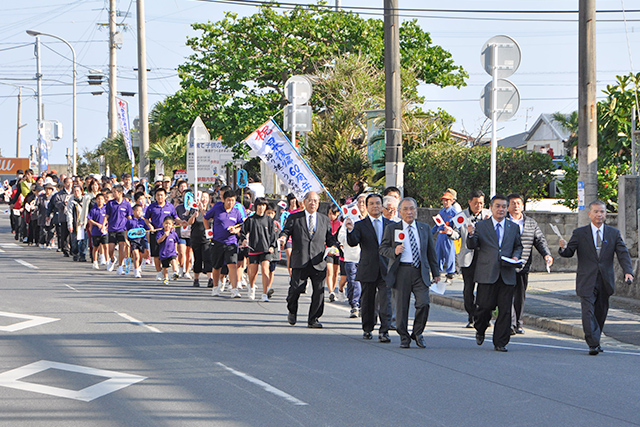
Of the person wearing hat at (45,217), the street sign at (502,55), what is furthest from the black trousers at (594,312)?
the person wearing hat at (45,217)

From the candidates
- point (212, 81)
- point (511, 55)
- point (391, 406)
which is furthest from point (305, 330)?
point (212, 81)

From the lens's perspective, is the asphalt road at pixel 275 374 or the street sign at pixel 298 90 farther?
the street sign at pixel 298 90

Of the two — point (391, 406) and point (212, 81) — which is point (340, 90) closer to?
point (212, 81)

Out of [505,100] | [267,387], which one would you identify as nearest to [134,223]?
[505,100]

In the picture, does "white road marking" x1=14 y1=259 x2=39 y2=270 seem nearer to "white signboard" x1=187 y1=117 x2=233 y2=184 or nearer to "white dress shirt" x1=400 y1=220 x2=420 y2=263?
"white signboard" x1=187 y1=117 x2=233 y2=184

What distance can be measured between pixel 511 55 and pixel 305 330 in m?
5.65

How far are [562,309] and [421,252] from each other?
13.2 feet

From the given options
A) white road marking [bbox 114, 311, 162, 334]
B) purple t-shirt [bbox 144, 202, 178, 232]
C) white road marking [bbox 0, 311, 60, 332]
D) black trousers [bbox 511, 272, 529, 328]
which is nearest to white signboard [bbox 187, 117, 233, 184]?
purple t-shirt [bbox 144, 202, 178, 232]

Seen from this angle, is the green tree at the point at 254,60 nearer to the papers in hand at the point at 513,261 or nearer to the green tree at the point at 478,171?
the green tree at the point at 478,171

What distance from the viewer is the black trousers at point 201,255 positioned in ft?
52.1

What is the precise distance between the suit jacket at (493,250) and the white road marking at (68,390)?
4.12 meters

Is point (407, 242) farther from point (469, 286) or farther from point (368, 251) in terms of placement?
point (469, 286)

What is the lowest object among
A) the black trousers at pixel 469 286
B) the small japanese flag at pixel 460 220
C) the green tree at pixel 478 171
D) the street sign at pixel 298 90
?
the black trousers at pixel 469 286

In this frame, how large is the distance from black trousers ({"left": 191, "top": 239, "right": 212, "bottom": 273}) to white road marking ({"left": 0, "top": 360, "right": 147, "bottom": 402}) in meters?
7.19
